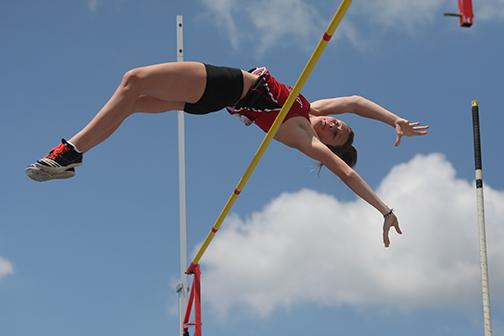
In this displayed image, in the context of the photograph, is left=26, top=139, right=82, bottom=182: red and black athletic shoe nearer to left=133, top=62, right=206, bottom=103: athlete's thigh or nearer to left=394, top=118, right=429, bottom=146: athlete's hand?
left=133, top=62, right=206, bottom=103: athlete's thigh

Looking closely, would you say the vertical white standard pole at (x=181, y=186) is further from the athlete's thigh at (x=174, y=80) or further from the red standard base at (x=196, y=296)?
the athlete's thigh at (x=174, y=80)

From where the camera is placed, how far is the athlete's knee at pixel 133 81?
4.38 meters

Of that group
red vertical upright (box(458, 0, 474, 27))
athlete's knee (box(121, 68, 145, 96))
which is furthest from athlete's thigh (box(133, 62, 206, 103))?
red vertical upright (box(458, 0, 474, 27))

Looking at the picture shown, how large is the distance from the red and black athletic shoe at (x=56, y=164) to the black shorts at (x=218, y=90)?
70cm

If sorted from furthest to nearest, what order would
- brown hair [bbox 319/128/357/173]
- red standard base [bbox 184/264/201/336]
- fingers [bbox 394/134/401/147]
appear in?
1. red standard base [bbox 184/264/201/336]
2. brown hair [bbox 319/128/357/173]
3. fingers [bbox 394/134/401/147]

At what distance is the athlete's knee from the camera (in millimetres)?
4375

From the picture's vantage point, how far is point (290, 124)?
4914 mm

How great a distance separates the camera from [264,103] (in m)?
4.84

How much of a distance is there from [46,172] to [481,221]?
671cm

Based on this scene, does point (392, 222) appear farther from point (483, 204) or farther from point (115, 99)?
point (483, 204)

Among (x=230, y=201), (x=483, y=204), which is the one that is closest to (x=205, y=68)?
(x=230, y=201)

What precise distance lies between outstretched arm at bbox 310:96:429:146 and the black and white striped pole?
190 inches

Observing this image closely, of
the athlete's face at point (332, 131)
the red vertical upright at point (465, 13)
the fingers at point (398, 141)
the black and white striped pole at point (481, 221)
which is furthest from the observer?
the black and white striped pole at point (481, 221)

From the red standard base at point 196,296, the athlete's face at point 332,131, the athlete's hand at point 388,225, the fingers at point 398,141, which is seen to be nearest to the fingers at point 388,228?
the athlete's hand at point 388,225
